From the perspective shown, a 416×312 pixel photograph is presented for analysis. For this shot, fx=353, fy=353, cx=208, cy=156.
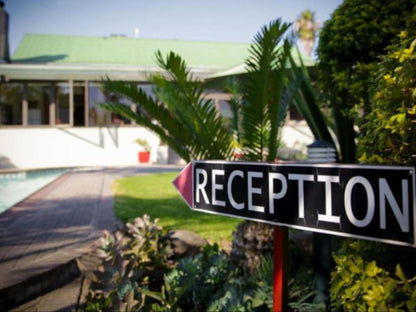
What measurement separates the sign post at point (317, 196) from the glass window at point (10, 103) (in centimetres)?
1812

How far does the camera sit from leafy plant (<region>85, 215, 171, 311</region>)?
2490 mm

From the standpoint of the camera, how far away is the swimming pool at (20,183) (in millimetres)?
8891

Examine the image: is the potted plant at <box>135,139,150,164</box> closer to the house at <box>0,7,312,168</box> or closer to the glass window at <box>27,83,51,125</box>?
the house at <box>0,7,312,168</box>

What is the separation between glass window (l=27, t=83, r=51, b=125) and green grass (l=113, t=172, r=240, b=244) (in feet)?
32.0

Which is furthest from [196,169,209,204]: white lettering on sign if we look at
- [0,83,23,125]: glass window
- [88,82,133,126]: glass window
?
[0,83,23,125]: glass window

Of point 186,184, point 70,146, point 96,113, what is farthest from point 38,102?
point 186,184

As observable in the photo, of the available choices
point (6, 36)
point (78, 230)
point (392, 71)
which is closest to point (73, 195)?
point (78, 230)

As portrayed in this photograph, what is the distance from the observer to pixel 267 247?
3211 millimetres

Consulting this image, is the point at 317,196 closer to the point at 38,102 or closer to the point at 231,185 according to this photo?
the point at 231,185

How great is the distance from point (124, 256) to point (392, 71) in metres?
2.49

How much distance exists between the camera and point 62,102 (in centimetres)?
1745

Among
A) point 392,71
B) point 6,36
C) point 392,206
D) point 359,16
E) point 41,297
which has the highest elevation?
point 6,36

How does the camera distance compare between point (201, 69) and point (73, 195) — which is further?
point (201, 69)

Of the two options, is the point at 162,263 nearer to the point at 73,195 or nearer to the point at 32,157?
the point at 73,195
